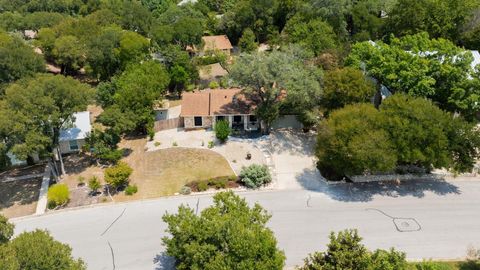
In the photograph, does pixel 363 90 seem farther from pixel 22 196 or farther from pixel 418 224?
pixel 22 196

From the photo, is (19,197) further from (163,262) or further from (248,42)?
(248,42)

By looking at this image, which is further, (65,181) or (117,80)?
(117,80)

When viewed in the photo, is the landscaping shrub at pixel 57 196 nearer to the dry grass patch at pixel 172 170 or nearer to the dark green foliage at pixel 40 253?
the dry grass patch at pixel 172 170

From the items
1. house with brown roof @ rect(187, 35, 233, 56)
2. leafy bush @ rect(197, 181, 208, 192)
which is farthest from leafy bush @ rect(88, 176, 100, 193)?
house with brown roof @ rect(187, 35, 233, 56)

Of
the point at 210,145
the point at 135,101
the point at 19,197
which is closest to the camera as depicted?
the point at 19,197

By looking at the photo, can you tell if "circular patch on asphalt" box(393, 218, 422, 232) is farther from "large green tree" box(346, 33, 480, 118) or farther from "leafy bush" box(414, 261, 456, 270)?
"large green tree" box(346, 33, 480, 118)

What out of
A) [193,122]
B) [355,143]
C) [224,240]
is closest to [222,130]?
[193,122]

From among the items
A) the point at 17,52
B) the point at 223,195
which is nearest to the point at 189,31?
the point at 17,52

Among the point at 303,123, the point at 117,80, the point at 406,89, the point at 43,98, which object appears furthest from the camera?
the point at 117,80
